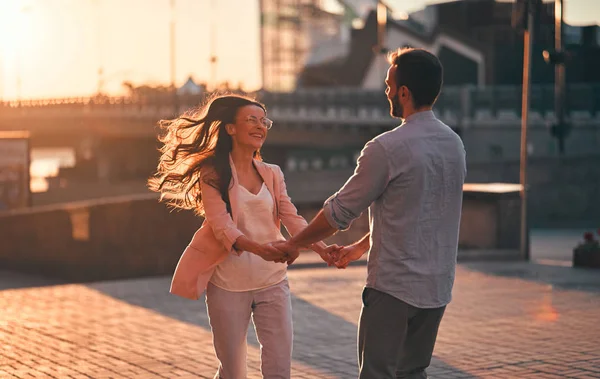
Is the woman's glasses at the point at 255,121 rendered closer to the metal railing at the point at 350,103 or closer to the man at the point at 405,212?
the man at the point at 405,212

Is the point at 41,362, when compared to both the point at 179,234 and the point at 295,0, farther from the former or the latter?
the point at 295,0

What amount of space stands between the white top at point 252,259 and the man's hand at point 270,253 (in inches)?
4.0

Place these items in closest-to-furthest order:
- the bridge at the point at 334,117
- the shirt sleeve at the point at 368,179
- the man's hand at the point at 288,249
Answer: the shirt sleeve at the point at 368,179
the man's hand at the point at 288,249
the bridge at the point at 334,117

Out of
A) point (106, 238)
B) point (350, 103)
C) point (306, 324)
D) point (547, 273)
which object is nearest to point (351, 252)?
point (306, 324)

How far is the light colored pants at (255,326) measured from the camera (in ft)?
18.2

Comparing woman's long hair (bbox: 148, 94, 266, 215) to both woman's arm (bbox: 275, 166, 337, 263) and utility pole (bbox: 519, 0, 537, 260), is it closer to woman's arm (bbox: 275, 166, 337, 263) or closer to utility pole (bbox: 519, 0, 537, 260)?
woman's arm (bbox: 275, 166, 337, 263)

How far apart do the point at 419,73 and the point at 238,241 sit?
124cm

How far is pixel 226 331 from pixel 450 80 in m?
87.0

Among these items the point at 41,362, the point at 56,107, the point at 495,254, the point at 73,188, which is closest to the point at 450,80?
the point at 56,107

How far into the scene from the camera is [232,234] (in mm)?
5477

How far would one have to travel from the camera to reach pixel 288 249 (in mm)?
5371

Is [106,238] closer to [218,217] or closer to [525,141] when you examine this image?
[525,141]

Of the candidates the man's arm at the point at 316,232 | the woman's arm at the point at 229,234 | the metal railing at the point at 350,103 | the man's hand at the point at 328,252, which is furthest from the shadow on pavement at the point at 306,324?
the metal railing at the point at 350,103

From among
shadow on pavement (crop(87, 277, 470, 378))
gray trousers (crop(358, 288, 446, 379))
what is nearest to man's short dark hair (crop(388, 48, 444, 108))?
gray trousers (crop(358, 288, 446, 379))
